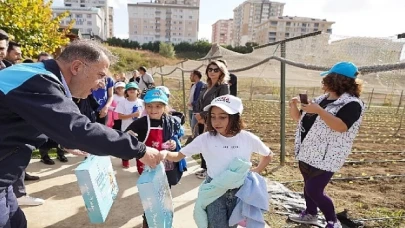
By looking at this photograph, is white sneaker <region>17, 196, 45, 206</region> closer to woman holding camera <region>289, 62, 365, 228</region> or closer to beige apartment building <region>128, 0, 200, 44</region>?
woman holding camera <region>289, 62, 365, 228</region>

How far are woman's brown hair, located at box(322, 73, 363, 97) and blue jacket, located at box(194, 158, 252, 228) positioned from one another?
1.16m

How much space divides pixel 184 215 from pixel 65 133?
2.31m

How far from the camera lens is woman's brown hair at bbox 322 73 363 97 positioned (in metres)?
2.66

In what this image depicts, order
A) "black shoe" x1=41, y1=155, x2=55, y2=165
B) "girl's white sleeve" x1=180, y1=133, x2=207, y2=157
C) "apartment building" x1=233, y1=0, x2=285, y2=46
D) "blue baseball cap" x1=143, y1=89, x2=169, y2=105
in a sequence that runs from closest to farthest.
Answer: "girl's white sleeve" x1=180, y1=133, x2=207, y2=157, "blue baseball cap" x1=143, y1=89, x2=169, y2=105, "black shoe" x1=41, y1=155, x2=55, y2=165, "apartment building" x1=233, y1=0, x2=285, y2=46

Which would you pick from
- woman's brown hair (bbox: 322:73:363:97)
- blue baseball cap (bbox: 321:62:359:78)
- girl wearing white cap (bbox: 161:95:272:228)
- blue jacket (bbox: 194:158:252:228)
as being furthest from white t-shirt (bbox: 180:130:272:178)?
blue baseball cap (bbox: 321:62:359:78)

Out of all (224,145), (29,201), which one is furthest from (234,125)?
(29,201)

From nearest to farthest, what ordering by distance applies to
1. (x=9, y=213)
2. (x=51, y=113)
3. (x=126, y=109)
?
(x=51, y=113) → (x=9, y=213) → (x=126, y=109)

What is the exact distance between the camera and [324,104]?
2.84m

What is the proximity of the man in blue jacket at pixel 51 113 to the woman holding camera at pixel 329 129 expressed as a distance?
5.85 ft

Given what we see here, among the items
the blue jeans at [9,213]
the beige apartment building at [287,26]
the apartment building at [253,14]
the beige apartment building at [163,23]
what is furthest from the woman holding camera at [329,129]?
the apartment building at [253,14]

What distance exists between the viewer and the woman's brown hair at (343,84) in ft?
8.71

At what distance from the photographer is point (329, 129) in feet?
9.00

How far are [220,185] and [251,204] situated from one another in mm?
270

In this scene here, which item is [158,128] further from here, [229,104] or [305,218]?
[305,218]
